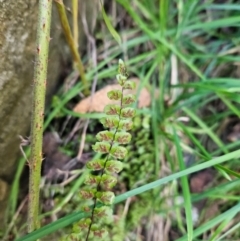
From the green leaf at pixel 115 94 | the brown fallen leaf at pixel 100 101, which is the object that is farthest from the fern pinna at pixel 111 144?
the brown fallen leaf at pixel 100 101

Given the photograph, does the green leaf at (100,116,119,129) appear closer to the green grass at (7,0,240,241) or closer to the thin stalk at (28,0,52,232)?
the thin stalk at (28,0,52,232)

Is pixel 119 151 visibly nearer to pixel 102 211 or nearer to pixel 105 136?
pixel 105 136

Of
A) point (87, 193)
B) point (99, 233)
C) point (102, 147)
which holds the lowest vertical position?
point (99, 233)

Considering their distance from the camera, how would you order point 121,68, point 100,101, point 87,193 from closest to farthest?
point 121,68 → point 87,193 → point 100,101

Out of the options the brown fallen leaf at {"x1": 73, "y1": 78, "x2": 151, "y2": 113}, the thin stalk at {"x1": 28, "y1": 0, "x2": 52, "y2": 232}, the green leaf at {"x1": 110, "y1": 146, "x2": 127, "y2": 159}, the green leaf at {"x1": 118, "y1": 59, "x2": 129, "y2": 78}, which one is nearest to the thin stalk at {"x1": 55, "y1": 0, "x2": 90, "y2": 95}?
the brown fallen leaf at {"x1": 73, "y1": 78, "x2": 151, "y2": 113}

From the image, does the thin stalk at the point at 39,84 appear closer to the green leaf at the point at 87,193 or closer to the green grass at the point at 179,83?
the green leaf at the point at 87,193

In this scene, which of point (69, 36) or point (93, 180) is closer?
point (93, 180)

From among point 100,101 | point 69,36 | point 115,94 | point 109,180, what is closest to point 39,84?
point 115,94
